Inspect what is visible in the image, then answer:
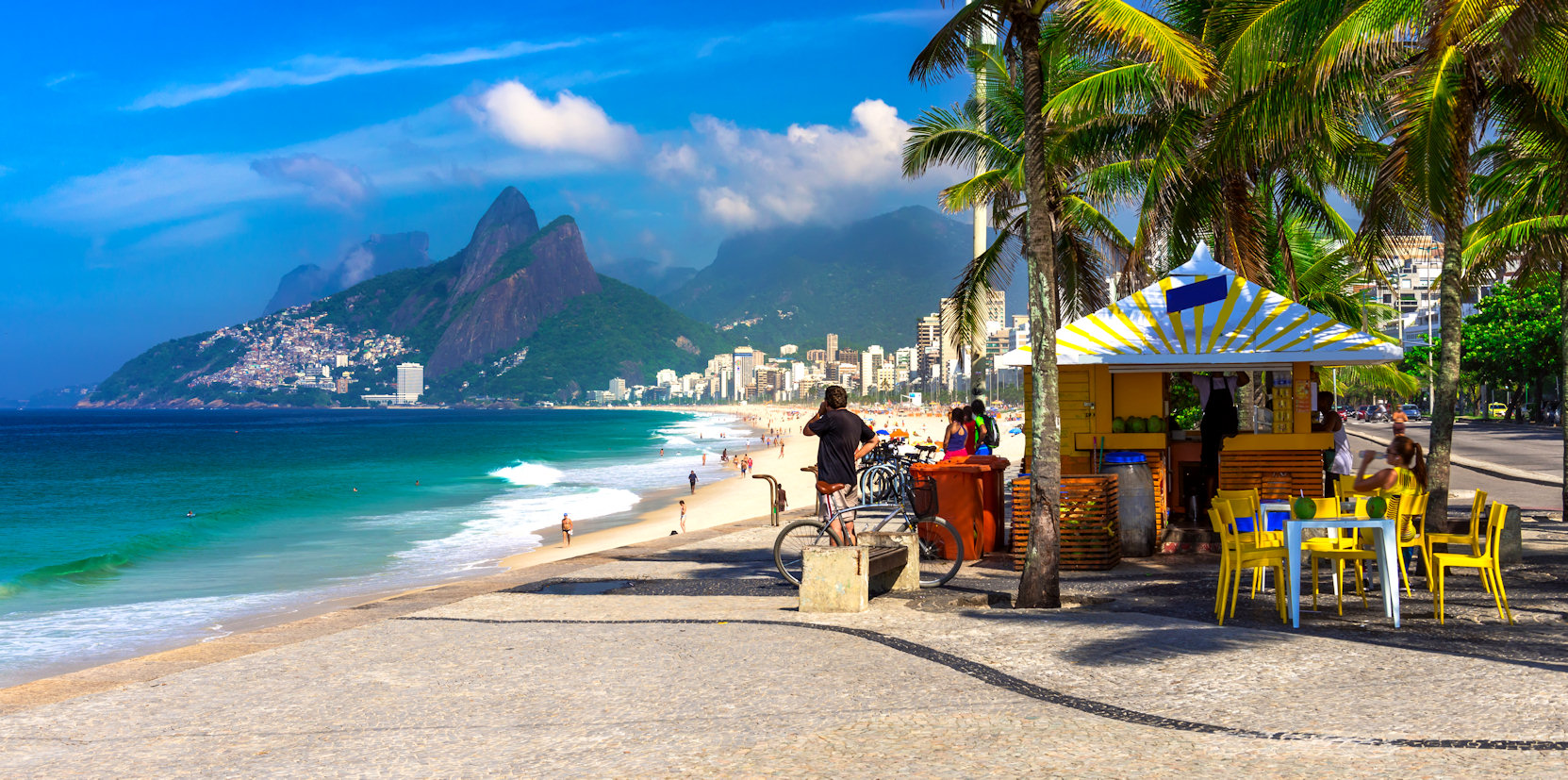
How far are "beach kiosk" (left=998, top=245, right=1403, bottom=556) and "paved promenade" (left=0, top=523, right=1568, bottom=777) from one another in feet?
10.5

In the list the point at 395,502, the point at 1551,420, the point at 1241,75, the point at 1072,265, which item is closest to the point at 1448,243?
the point at 1241,75

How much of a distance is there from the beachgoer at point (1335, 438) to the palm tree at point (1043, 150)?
17.3ft

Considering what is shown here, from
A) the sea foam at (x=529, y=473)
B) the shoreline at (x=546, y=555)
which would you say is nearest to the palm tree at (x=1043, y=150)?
the shoreline at (x=546, y=555)

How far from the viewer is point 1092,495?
33.1ft

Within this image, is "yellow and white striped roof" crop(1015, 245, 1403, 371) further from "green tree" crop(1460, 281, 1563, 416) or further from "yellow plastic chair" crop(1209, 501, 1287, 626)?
"green tree" crop(1460, 281, 1563, 416)

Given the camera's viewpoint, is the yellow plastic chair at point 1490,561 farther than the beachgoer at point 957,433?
No

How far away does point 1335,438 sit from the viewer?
491 inches

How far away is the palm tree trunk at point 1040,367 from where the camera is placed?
314 inches

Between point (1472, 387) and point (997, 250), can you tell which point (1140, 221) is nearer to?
point (997, 250)

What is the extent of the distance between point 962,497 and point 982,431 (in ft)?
12.1

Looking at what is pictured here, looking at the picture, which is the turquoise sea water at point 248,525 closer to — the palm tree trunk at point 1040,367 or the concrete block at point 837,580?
the concrete block at point 837,580

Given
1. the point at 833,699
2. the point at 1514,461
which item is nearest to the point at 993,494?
the point at 833,699

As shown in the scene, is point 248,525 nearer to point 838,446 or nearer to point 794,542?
point 794,542

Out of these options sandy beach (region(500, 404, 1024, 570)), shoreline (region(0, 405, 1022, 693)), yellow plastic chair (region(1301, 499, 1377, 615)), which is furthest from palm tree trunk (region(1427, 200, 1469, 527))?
shoreline (region(0, 405, 1022, 693))
